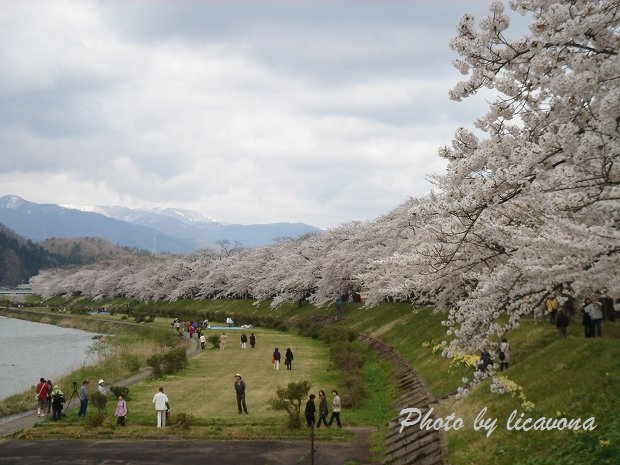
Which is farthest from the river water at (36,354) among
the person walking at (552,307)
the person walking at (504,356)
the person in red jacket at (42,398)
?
the person walking at (552,307)

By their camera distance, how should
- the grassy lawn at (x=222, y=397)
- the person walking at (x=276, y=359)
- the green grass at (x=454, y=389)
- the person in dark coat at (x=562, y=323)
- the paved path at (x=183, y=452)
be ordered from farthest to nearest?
1. the person walking at (x=276, y=359)
2. the grassy lawn at (x=222, y=397)
3. the person in dark coat at (x=562, y=323)
4. the paved path at (x=183, y=452)
5. the green grass at (x=454, y=389)

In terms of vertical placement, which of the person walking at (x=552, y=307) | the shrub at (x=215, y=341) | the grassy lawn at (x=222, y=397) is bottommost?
the grassy lawn at (x=222, y=397)

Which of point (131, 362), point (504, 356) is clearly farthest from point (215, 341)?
point (504, 356)

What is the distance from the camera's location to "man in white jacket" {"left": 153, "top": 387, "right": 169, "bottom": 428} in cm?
2184

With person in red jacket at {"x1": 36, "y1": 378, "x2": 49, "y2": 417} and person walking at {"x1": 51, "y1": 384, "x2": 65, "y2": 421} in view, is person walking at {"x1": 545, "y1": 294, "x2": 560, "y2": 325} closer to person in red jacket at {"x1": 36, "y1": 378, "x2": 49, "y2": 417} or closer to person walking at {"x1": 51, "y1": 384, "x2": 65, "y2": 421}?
person walking at {"x1": 51, "y1": 384, "x2": 65, "y2": 421}

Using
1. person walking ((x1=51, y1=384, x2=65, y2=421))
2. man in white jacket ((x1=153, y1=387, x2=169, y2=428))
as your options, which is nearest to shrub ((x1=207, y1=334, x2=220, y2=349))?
person walking ((x1=51, y1=384, x2=65, y2=421))

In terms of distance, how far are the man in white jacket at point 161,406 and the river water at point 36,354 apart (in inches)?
462

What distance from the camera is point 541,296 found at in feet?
32.9

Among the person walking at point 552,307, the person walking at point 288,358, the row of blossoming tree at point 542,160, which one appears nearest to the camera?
the row of blossoming tree at point 542,160

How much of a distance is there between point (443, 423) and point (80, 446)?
43.5ft

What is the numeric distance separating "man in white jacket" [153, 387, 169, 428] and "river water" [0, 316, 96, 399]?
38.5 feet

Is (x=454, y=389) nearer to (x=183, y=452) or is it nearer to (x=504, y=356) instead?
(x=504, y=356)

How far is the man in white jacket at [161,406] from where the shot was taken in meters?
21.8

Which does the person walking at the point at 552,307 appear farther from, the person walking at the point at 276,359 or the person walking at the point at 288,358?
the person walking at the point at 276,359
